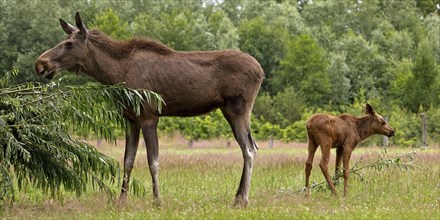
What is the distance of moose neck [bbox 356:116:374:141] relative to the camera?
45.4ft

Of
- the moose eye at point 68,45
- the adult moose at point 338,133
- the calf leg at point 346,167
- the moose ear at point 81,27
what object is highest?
the moose ear at point 81,27

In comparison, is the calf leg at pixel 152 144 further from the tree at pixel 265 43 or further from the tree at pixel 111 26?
the tree at pixel 265 43

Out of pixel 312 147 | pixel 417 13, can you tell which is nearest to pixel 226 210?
pixel 312 147

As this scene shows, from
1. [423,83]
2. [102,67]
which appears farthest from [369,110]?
[423,83]

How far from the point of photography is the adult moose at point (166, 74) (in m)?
12.0

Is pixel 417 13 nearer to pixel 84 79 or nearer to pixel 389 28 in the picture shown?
pixel 389 28

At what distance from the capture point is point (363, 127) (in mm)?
13906

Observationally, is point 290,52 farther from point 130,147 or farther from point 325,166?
point 130,147

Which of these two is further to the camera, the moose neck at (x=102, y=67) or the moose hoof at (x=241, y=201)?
the moose neck at (x=102, y=67)

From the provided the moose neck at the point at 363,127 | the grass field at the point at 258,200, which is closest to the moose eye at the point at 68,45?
the grass field at the point at 258,200

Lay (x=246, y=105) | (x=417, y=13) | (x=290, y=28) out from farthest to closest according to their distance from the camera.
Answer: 1. (x=417, y=13)
2. (x=290, y=28)
3. (x=246, y=105)

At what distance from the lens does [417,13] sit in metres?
105

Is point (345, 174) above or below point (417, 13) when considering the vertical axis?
below

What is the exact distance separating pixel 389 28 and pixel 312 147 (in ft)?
267
